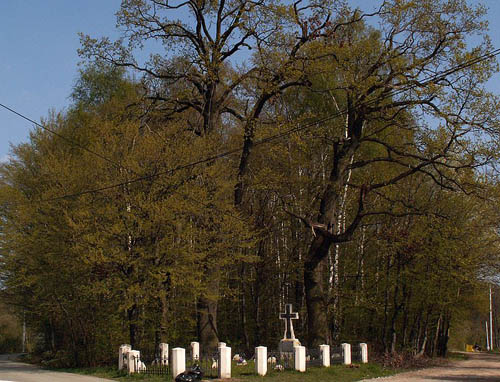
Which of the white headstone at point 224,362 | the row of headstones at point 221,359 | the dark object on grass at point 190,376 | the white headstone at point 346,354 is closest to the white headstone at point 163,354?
the row of headstones at point 221,359

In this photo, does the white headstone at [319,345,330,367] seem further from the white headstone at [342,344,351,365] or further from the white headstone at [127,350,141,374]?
the white headstone at [127,350,141,374]

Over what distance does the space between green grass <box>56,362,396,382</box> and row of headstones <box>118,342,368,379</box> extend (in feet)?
0.90

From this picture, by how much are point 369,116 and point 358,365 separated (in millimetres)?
9478

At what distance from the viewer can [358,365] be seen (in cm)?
2231

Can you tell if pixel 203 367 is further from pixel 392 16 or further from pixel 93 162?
pixel 392 16

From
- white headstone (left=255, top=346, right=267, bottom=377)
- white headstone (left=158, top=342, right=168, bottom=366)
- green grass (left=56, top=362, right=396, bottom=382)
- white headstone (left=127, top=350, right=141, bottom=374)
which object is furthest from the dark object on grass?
white headstone (left=158, top=342, right=168, bottom=366)

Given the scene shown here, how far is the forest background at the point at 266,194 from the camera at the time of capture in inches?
859

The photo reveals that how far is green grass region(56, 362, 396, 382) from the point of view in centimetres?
1860

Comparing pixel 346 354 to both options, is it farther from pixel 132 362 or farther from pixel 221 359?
pixel 132 362

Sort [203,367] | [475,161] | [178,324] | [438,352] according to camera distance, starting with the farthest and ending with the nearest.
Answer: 1. [438,352]
2. [178,324]
3. [475,161]
4. [203,367]

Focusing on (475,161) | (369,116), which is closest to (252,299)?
(369,116)

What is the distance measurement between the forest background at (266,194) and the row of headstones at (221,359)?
1740 millimetres

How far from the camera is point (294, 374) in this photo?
19531 millimetres

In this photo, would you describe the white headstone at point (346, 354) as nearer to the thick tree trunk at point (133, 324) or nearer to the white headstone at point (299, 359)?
the white headstone at point (299, 359)
